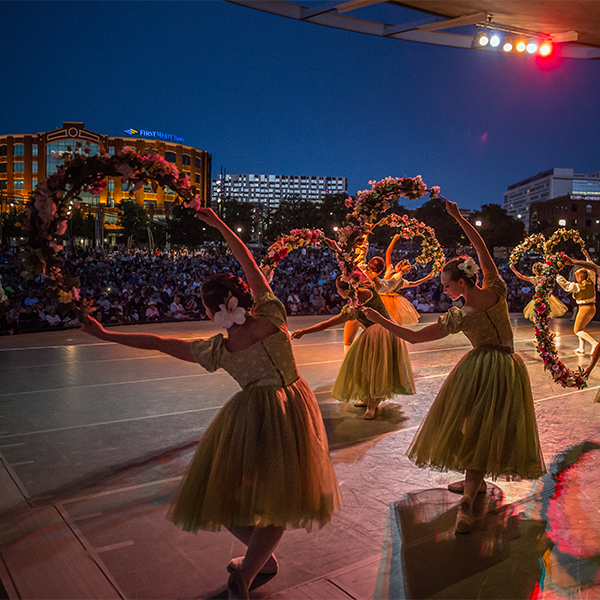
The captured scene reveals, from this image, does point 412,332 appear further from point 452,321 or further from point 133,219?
point 133,219

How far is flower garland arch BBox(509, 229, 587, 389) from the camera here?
6.62 metres

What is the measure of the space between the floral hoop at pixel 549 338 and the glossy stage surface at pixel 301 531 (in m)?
0.62

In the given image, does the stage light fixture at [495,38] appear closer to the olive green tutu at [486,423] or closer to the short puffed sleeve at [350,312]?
the short puffed sleeve at [350,312]

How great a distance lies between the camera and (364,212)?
5848 mm

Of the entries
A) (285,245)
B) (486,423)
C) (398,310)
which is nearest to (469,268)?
(486,423)

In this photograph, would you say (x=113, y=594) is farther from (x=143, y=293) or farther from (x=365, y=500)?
(x=143, y=293)

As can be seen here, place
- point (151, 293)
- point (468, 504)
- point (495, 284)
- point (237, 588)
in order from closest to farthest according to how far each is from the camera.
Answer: point (237, 588) < point (468, 504) < point (495, 284) < point (151, 293)

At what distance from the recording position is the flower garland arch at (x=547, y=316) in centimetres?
662

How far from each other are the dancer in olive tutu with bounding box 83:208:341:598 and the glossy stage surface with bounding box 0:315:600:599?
1.55 feet

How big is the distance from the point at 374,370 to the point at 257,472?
4.10 meters

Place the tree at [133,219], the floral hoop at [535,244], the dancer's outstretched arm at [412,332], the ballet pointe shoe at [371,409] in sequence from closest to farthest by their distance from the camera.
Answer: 1. the dancer's outstretched arm at [412,332]
2. the ballet pointe shoe at [371,409]
3. the floral hoop at [535,244]
4. the tree at [133,219]

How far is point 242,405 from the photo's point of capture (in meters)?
3.15

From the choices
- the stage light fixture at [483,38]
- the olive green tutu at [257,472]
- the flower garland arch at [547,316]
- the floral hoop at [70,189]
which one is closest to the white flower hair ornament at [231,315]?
the olive green tutu at [257,472]

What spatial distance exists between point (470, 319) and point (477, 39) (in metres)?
9.75
